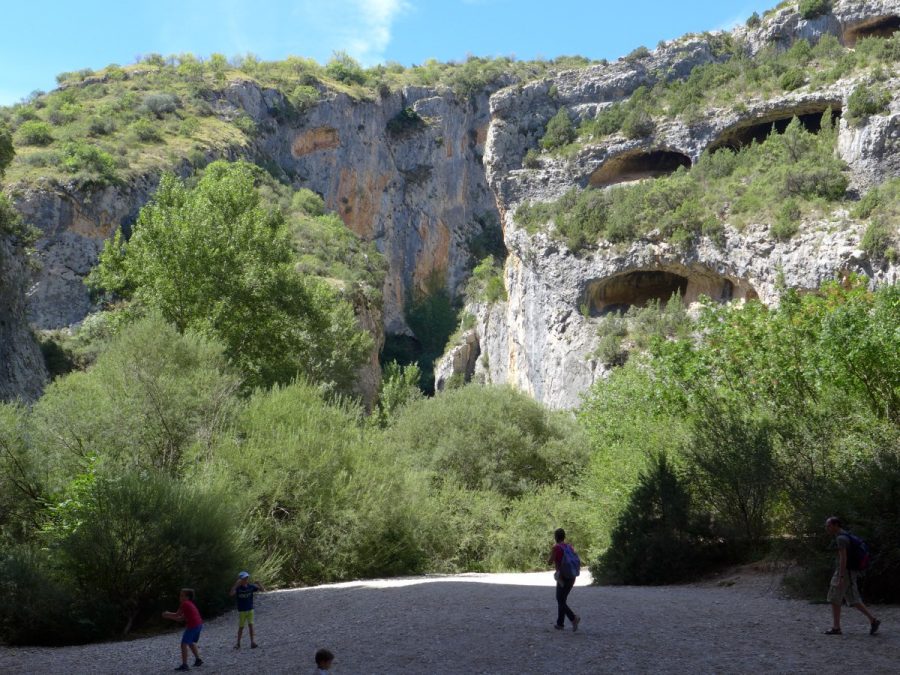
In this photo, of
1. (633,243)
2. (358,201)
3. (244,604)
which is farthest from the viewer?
(358,201)

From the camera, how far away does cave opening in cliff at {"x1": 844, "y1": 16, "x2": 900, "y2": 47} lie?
4234 centimetres

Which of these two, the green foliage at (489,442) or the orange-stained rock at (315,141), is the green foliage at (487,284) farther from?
the green foliage at (489,442)

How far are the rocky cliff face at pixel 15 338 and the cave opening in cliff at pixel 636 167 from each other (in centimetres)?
3143

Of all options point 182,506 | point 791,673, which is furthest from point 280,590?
point 791,673

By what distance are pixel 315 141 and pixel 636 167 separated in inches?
1103

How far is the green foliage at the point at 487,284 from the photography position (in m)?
51.7

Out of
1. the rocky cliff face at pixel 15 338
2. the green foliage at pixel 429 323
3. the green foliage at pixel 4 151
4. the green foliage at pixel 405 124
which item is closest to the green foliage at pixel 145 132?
the green foliage at pixel 4 151

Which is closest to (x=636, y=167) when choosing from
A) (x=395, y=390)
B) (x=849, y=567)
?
(x=395, y=390)

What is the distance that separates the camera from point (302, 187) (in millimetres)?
58844

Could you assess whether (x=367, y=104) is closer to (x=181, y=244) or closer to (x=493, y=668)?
(x=181, y=244)

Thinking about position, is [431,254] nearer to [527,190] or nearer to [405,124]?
[405,124]

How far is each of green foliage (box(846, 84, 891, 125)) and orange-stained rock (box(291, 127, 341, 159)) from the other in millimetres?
39600

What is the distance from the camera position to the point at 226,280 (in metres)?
25.4

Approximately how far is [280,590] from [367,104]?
184 ft
